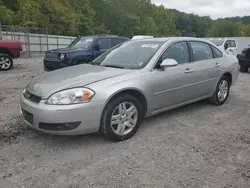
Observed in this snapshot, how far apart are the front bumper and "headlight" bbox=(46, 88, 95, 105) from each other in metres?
0.06

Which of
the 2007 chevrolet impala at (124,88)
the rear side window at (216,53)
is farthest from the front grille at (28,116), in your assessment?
the rear side window at (216,53)

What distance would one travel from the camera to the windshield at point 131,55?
149 inches

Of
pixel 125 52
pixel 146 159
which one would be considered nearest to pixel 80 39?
pixel 125 52

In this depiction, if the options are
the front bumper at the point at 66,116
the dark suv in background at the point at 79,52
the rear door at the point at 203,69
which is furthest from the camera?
the dark suv in background at the point at 79,52

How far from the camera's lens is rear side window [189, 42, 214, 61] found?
4.49 m

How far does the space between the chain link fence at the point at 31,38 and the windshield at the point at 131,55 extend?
14372 mm

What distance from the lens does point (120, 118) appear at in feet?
10.9

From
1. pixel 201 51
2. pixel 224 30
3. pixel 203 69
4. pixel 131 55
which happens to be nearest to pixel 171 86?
pixel 131 55

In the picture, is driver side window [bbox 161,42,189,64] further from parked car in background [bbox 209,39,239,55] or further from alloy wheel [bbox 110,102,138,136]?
parked car in background [bbox 209,39,239,55]

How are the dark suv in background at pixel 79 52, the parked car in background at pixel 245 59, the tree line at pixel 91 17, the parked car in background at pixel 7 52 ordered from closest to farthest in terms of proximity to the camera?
1. the dark suv in background at pixel 79 52
2. the parked car in background at pixel 7 52
3. the parked car in background at pixel 245 59
4. the tree line at pixel 91 17

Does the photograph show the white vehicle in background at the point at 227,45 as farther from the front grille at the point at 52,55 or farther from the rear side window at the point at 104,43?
the front grille at the point at 52,55

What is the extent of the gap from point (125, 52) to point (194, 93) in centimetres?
150

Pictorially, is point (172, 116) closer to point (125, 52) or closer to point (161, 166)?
point (125, 52)

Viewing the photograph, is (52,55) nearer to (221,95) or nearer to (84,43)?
(84,43)
